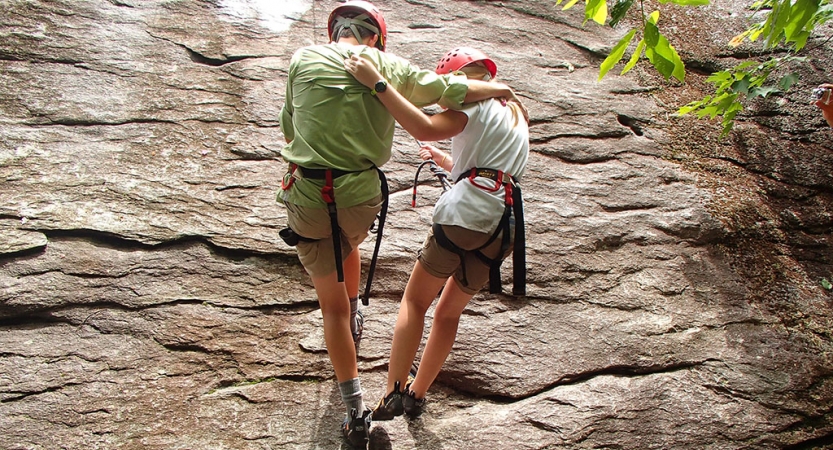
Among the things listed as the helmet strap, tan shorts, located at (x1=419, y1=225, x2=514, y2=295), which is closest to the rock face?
tan shorts, located at (x1=419, y1=225, x2=514, y2=295)

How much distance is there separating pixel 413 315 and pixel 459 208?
0.69m

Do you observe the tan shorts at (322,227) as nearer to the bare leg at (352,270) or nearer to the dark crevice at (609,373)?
the bare leg at (352,270)

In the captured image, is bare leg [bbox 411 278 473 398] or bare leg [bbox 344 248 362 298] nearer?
bare leg [bbox 411 278 473 398]

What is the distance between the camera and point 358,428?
328cm

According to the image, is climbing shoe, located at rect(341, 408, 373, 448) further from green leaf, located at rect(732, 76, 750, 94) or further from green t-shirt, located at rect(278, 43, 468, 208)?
green leaf, located at rect(732, 76, 750, 94)

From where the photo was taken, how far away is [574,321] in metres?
4.45

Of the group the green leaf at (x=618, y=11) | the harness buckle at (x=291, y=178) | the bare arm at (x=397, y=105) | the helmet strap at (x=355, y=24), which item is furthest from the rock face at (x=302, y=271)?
the green leaf at (x=618, y=11)

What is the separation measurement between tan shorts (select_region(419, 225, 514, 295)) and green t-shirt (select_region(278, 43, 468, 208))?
1.56 ft

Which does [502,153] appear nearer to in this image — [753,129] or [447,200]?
[447,200]

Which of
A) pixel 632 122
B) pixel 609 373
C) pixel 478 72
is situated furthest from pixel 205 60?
pixel 609 373

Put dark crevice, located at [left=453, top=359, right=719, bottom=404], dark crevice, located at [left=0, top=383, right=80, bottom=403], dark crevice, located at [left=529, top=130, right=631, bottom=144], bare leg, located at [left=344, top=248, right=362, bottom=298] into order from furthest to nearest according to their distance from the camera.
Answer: dark crevice, located at [left=529, top=130, right=631, bottom=144], dark crevice, located at [left=453, top=359, right=719, bottom=404], bare leg, located at [left=344, top=248, right=362, bottom=298], dark crevice, located at [left=0, top=383, right=80, bottom=403]

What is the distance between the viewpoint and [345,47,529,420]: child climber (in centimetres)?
308

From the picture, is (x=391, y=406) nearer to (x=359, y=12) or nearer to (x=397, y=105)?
(x=397, y=105)

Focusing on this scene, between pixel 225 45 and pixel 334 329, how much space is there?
4290 mm
